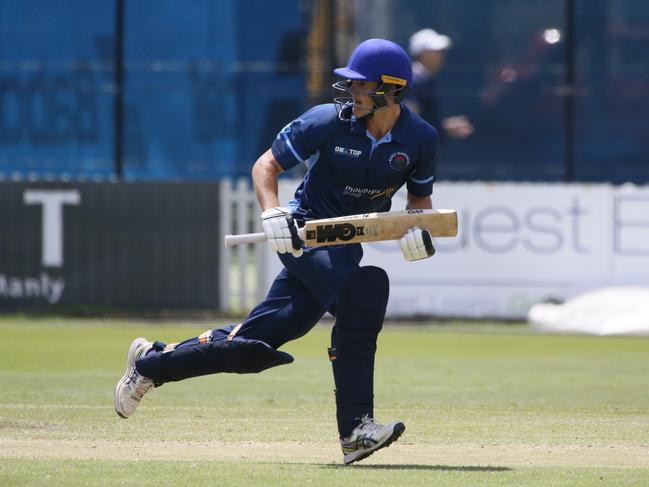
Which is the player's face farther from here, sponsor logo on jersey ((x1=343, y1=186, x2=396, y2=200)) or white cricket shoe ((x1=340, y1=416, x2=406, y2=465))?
white cricket shoe ((x1=340, y1=416, x2=406, y2=465))

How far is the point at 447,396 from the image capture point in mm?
8969

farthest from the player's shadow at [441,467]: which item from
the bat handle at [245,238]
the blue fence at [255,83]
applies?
the blue fence at [255,83]

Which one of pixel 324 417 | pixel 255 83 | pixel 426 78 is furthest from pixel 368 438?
pixel 255 83

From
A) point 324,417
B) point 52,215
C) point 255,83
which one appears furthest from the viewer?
point 255,83

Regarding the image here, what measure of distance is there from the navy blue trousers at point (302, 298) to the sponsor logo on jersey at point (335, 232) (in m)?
0.13

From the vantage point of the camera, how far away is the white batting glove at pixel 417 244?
6184mm

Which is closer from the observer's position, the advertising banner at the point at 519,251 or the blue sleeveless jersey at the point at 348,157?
the blue sleeveless jersey at the point at 348,157

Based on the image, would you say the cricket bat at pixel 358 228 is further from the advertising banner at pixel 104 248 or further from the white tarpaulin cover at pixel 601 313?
the advertising banner at pixel 104 248

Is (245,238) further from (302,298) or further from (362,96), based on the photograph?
(362,96)

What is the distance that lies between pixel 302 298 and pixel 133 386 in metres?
0.92

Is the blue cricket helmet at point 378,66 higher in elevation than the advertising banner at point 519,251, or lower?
higher

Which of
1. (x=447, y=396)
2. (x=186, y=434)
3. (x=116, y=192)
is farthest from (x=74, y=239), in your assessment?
(x=186, y=434)

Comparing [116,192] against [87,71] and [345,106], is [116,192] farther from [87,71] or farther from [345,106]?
[345,106]

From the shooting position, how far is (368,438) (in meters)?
6.03
